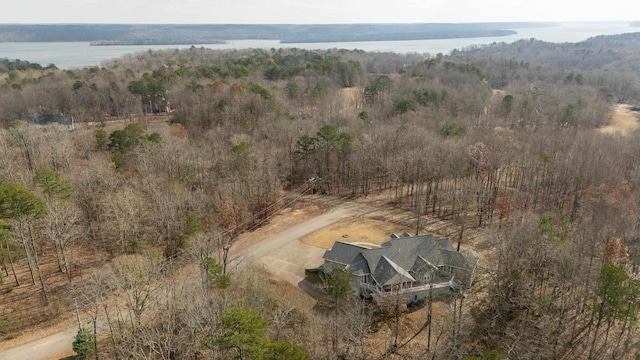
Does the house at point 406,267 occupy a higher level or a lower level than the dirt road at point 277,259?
higher

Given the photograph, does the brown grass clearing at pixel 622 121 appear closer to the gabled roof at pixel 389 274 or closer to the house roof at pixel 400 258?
the house roof at pixel 400 258

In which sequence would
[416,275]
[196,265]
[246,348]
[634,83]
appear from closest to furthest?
[246,348] < [416,275] < [196,265] < [634,83]

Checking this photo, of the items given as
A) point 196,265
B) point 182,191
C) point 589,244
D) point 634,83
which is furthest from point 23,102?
point 634,83

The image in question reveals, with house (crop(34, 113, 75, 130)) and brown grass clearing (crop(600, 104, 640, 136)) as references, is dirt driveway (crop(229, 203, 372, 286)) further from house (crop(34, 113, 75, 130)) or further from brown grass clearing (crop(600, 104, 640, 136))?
brown grass clearing (crop(600, 104, 640, 136))

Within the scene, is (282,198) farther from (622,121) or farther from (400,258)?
(622,121)

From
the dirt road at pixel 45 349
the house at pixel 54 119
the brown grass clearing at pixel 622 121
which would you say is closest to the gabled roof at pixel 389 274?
the dirt road at pixel 45 349

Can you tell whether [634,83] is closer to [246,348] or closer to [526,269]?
[526,269]
